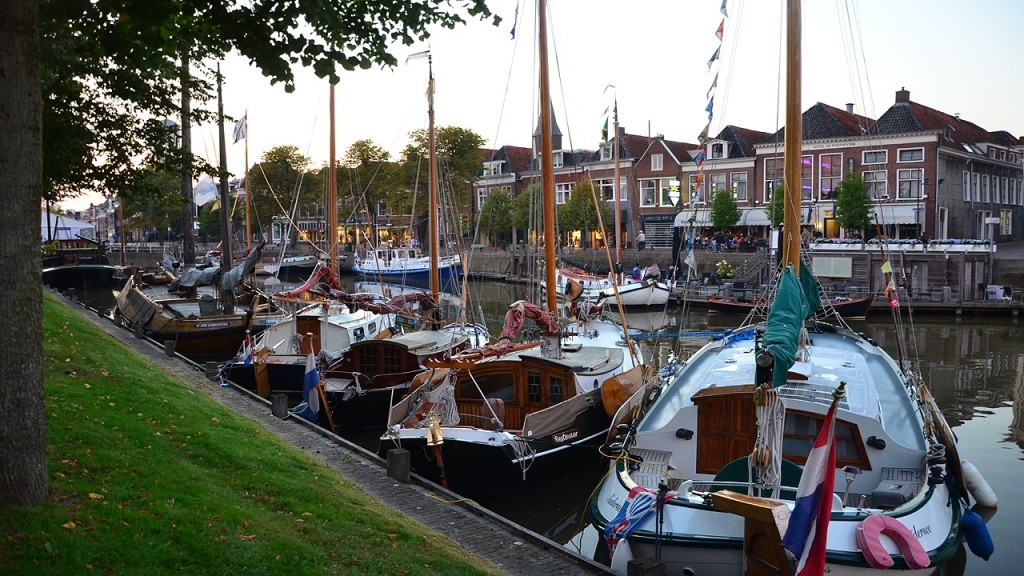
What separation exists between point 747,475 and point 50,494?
7988mm

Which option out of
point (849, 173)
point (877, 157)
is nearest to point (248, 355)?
point (849, 173)

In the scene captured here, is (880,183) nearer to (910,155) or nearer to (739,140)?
(910,155)

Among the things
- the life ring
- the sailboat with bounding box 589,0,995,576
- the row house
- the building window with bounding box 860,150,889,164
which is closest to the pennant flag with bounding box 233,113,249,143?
Answer: the row house

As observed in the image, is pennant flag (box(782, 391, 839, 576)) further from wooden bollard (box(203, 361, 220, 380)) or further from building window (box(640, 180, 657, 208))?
building window (box(640, 180, 657, 208))

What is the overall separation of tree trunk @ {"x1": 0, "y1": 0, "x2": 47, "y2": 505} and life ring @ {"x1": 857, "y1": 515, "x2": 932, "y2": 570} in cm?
840

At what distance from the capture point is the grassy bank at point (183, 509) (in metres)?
6.36

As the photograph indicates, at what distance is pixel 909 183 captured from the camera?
53.5 metres

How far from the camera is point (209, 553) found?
6812 millimetres

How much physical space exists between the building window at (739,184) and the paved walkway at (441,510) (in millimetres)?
51336

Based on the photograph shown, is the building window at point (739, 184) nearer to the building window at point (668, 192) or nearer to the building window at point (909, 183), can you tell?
the building window at point (668, 192)

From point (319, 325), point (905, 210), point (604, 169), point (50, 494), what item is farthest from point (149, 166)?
point (604, 169)

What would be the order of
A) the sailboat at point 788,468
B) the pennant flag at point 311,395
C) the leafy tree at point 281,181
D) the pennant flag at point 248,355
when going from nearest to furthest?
1. the sailboat at point 788,468
2. the pennant flag at point 311,395
3. the pennant flag at point 248,355
4. the leafy tree at point 281,181

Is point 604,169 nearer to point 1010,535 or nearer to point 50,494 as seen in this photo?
point 1010,535

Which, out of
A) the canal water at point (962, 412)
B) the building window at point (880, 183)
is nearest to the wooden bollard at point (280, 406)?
the canal water at point (962, 412)
